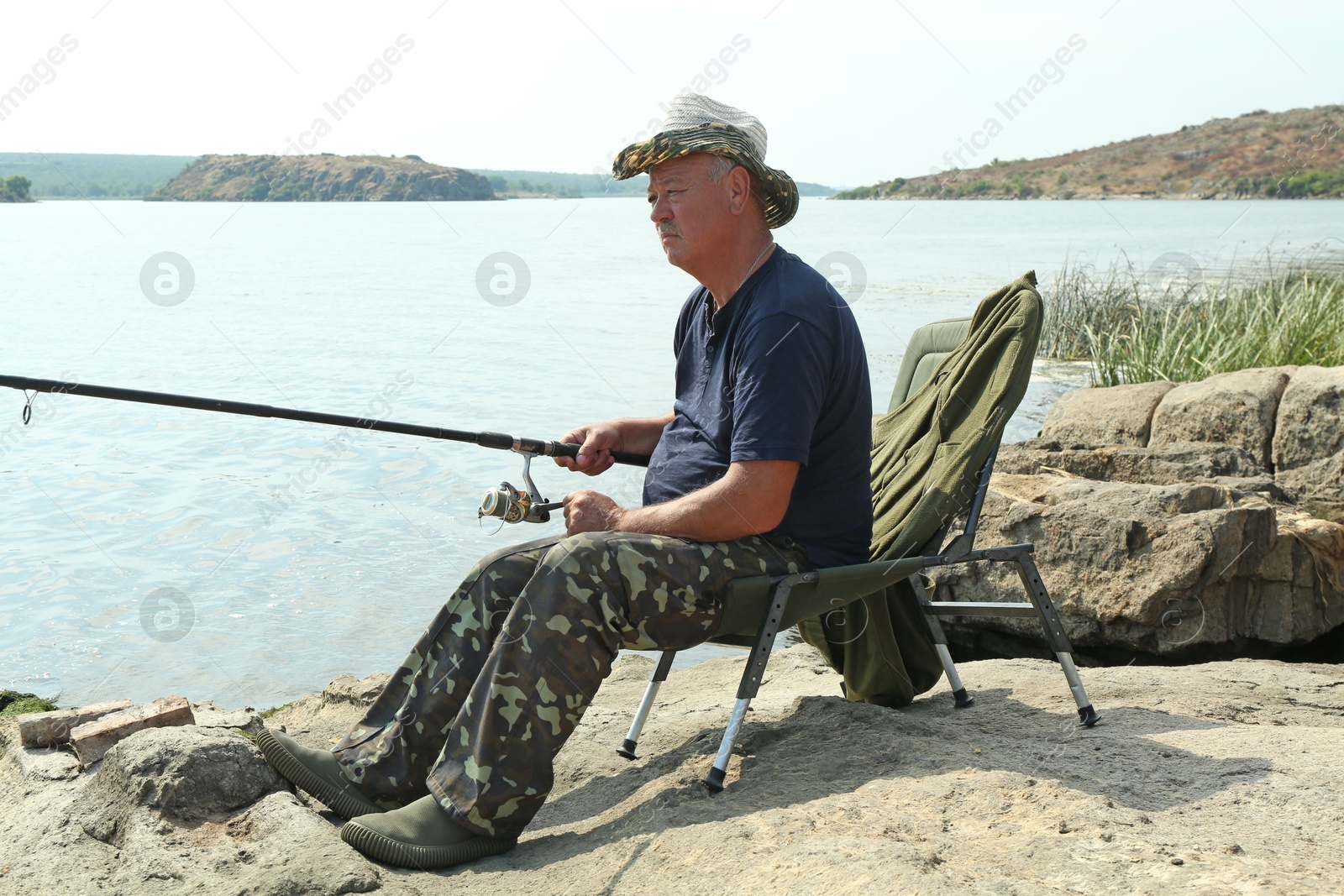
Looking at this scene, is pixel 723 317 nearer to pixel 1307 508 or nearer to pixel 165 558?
pixel 1307 508

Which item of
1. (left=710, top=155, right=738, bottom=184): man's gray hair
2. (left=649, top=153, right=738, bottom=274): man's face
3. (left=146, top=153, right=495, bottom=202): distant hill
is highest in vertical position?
(left=146, top=153, right=495, bottom=202): distant hill

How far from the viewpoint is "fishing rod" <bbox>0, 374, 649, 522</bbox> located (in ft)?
10.9

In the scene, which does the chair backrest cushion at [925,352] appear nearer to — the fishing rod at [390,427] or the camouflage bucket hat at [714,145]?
the camouflage bucket hat at [714,145]

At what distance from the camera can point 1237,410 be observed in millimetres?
6438

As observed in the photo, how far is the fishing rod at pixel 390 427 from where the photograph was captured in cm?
333

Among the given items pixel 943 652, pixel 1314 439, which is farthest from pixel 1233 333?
pixel 943 652

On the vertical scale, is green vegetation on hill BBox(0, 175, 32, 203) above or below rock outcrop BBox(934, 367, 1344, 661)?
above

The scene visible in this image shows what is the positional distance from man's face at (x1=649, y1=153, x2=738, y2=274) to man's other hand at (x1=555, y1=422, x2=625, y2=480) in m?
0.74

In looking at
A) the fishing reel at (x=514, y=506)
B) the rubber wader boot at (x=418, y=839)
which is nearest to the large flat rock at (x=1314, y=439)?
the fishing reel at (x=514, y=506)

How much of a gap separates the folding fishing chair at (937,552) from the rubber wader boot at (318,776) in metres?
0.95

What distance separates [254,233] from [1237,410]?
172 ft

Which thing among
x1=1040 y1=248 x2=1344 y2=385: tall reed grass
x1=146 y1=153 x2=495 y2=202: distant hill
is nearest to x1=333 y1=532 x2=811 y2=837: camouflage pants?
x1=1040 y1=248 x2=1344 y2=385: tall reed grass

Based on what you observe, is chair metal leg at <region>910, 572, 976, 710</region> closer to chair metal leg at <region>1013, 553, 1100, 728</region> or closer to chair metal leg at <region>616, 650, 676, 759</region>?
chair metal leg at <region>1013, 553, 1100, 728</region>

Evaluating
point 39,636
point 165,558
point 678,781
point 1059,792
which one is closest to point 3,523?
point 165,558
